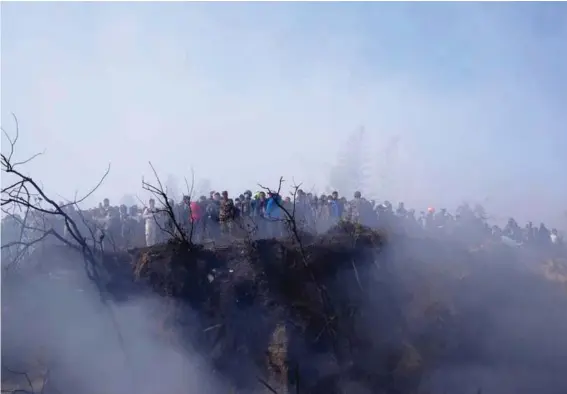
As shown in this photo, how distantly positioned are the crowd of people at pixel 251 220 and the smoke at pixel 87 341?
1.08m

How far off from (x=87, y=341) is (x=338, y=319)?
4202 mm

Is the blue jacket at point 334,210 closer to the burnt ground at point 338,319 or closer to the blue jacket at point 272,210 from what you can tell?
the burnt ground at point 338,319

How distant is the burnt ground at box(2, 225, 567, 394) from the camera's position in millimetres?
9406

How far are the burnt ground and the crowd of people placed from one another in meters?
0.64

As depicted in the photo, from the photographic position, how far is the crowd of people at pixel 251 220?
1093 cm

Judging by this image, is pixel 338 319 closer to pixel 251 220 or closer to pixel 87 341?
pixel 251 220

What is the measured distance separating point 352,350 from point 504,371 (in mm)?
3573

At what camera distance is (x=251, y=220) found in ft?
35.2

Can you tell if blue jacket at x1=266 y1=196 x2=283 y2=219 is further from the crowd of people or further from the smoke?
the smoke

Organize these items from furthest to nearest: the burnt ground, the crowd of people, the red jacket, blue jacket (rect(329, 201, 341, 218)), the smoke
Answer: blue jacket (rect(329, 201, 341, 218)), the red jacket, the crowd of people, the burnt ground, the smoke

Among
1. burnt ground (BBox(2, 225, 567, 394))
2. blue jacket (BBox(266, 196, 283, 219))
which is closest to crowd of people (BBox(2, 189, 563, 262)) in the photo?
blue jacket (BBox(266, 196, 283, 219))

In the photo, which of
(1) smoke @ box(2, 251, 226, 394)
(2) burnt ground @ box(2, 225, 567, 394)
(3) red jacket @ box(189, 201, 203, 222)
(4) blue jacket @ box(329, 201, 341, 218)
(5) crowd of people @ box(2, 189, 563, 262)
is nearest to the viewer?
(1) smoke @ box(2, 251, 226, 394)

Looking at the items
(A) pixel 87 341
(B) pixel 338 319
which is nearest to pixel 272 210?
(B) pixel 338 319

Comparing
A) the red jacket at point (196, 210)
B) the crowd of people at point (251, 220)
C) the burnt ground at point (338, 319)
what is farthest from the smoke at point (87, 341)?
the red jacket at point (196, 210)
